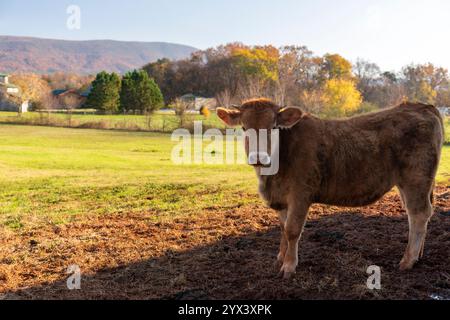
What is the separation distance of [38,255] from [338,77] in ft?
221

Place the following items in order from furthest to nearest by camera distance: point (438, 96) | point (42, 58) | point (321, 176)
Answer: point (42, 58)
point (438, 96)
point (321, 176)

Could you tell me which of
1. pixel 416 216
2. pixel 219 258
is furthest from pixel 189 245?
pixel 416 216

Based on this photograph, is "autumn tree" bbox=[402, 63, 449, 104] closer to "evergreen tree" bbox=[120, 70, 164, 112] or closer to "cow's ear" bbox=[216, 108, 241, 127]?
"evergreen tree" bbox=[120, 70, 164, 112]

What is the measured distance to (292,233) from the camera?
16.6 ft

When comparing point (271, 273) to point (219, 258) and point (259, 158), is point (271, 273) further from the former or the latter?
point (259, 158)

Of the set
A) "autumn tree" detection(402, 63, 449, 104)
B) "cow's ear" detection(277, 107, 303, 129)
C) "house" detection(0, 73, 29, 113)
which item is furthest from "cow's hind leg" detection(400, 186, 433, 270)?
"house" detection(0, 73, 29, 113)

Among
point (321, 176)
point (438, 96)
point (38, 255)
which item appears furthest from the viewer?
point (438, 96)

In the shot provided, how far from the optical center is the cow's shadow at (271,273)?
15.1 feet

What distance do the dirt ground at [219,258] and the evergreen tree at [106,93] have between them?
199ft

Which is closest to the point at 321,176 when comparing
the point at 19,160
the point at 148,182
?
the point at 148,182

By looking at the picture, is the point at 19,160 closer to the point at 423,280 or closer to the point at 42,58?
the point at 423,280

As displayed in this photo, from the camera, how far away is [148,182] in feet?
45.9

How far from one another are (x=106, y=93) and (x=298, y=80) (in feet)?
99.4

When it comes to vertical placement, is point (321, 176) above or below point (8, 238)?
above
